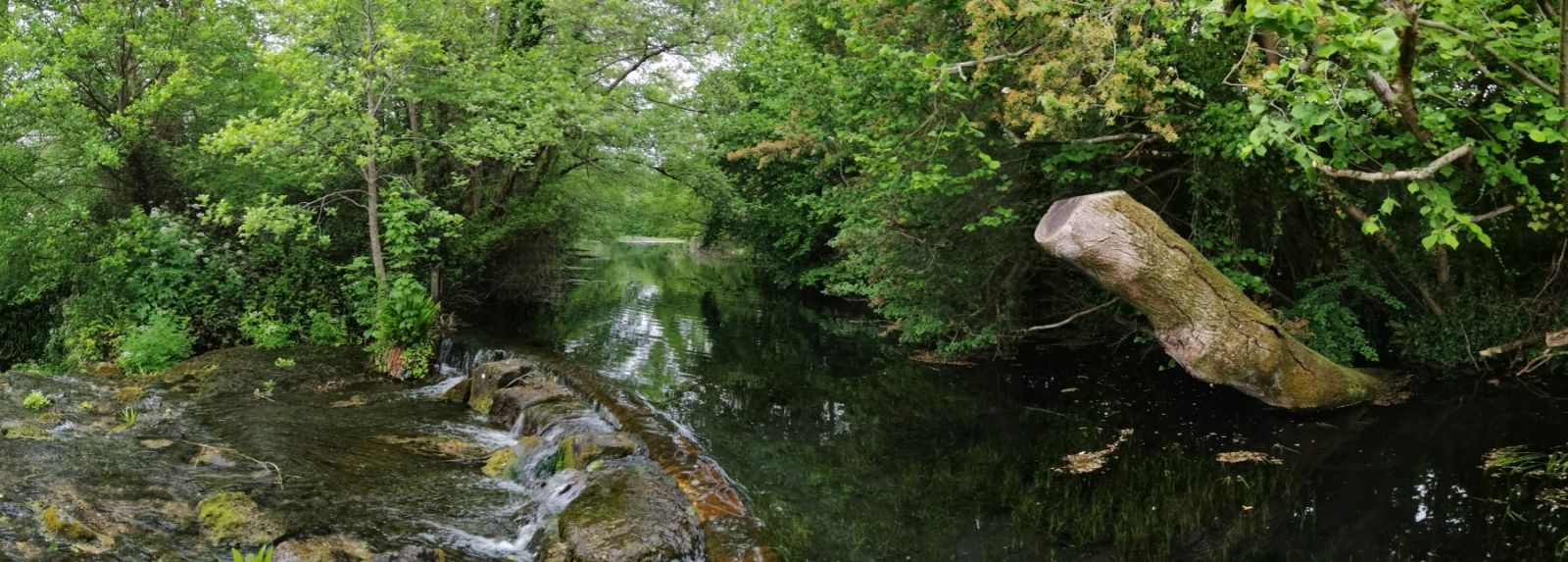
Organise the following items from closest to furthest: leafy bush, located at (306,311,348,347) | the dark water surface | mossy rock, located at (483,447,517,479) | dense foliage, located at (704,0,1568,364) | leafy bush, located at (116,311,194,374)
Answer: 1. dense foliage, located at (704,0,1568,364)
2. the dark water surface
3. mossy rock, located at (483,447,517,479)
4. leafy bush, located at (116,311,194,374)
5. leafy bush, located at (306,311,348,347)

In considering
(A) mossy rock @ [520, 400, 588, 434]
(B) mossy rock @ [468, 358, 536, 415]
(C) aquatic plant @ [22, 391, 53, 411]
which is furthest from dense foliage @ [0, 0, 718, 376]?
(A) mossy rock @ [520, 400, 588, 434]

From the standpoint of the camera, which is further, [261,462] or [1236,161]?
[1236,161]

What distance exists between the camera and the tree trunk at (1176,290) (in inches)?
241

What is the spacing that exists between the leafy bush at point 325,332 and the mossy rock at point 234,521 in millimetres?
6954

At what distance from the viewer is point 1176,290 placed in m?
6.22

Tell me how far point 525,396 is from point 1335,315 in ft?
27.3

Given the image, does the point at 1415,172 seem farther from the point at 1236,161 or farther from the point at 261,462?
the point at 261,462

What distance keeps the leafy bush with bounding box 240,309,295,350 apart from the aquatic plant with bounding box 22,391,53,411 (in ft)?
11.5

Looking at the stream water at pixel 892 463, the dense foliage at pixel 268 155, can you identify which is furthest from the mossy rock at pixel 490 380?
the dense foliage at pixel 268 155

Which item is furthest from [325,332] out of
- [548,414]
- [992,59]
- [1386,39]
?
[1386,39]

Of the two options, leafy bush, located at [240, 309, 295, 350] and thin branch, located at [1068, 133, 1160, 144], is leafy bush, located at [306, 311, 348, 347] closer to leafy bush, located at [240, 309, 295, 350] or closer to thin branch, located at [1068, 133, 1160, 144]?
leafy bush, located at [240, 309, 295, 350]

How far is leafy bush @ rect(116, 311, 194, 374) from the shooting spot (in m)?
10.3

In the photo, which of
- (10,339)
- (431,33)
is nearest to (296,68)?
(431,33)

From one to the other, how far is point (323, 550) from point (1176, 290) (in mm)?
6391
